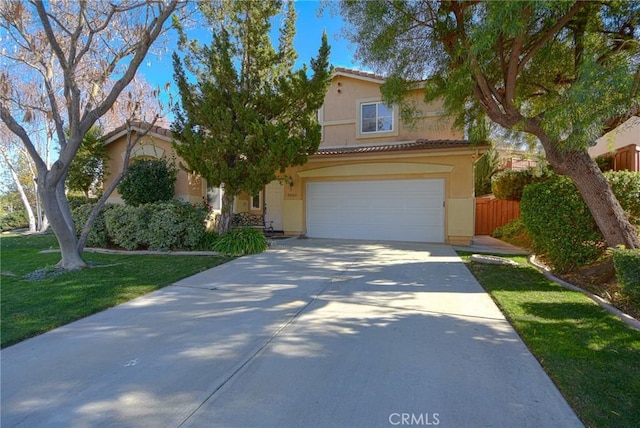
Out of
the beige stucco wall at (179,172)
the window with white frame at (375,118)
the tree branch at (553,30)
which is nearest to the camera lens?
the tree branch at (553,30)

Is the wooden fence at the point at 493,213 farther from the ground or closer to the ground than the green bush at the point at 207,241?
farther from the ground

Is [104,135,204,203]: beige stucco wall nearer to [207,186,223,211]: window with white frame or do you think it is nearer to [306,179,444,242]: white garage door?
[207,186,223,211]: window with white frame

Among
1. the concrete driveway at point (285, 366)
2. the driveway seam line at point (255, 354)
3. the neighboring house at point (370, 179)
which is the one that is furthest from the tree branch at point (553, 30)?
the driveway seam line at point (255, 354)

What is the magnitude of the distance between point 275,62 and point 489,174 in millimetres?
13361

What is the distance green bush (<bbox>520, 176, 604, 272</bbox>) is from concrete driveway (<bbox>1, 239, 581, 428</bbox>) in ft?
8.47

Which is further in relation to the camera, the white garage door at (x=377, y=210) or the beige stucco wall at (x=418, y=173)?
the white garage door at (x=377, y=210)

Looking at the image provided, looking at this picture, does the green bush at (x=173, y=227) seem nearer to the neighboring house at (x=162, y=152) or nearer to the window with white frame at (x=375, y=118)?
the neighboring house at (x=162, y=152)

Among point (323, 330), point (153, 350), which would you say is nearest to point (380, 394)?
point (323, 330)

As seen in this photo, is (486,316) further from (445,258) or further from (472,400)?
(445,258)

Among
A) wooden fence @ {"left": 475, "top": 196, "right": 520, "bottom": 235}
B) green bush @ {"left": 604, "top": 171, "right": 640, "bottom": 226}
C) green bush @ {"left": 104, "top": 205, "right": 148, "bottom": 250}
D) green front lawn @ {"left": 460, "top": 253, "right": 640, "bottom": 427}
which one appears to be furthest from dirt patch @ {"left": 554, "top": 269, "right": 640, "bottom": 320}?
green bush @ {"left": 104, "top": 205, "right": 148, "bottom": 250}

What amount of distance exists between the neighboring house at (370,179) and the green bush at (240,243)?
2166mm

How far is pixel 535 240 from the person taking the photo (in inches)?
291

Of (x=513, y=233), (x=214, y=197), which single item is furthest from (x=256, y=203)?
(x=513, y=233)

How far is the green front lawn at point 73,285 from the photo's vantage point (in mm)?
4410
